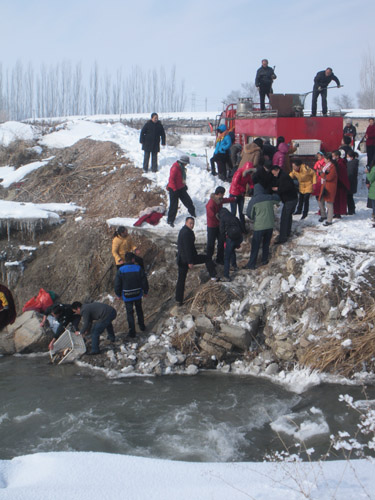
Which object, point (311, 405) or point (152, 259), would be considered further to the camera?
point (152, 259)

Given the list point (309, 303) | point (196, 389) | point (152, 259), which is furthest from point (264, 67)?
point (196, 389)

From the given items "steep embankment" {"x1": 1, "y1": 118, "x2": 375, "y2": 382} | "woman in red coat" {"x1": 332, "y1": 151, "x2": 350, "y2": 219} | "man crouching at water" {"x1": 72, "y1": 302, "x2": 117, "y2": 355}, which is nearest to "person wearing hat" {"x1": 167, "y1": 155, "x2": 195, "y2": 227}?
"steep embankment" {"x1": 1, "y1": 118, "x2": 375, "y2": 382}

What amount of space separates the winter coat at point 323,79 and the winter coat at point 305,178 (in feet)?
14.6

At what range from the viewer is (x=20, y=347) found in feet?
33.1

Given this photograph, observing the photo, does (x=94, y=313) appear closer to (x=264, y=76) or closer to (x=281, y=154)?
(x=281, y=154)

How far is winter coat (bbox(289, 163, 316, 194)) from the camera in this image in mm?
11219

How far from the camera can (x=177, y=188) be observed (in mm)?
11336

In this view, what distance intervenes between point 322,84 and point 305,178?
15.3 feet

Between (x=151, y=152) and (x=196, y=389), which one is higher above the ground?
(x=151, y=152)

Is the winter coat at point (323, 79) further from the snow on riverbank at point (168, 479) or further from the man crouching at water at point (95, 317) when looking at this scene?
the snow on riverbank at point (168, 479)

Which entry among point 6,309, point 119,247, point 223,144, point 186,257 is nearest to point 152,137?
point 223,144

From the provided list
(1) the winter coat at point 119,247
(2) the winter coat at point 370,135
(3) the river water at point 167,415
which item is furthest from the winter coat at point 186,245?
(2) the winter coat at point 370,135

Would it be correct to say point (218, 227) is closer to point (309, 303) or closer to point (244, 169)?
point (244, 169)

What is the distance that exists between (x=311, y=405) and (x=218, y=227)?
4356 millimetres
